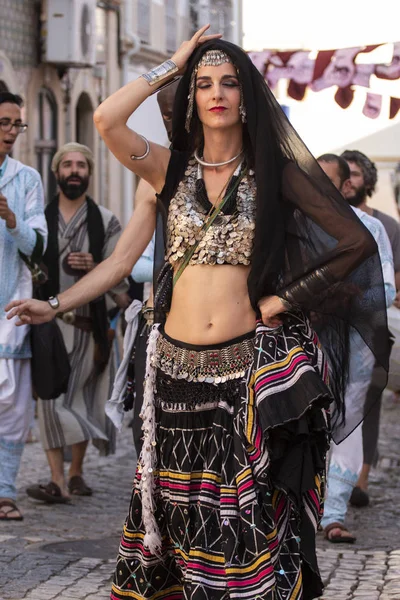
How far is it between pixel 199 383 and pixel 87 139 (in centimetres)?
2038

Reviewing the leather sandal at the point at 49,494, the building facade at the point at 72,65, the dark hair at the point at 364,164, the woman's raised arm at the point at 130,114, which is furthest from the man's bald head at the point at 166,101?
the building facade at the point at 72,65

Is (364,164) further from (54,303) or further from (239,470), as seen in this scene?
(239,470)

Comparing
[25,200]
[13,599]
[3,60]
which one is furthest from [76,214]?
[3,60]

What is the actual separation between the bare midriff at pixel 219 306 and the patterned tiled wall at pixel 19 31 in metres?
15.2

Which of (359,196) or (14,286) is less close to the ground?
(359,196)

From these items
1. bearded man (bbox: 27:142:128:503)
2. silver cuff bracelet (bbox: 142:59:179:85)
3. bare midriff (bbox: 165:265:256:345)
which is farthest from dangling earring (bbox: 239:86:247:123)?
bearded man (bbox: 27:142:128:503)

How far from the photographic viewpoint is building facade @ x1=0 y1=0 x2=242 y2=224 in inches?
827

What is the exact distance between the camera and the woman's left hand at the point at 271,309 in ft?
16.7

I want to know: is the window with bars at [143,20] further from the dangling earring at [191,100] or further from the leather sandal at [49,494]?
the dangling earring at [191,100]

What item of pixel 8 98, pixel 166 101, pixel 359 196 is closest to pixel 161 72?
pixel 166 101

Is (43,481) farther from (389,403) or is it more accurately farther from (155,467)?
(389,403)

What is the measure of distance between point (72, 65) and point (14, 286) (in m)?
14.2

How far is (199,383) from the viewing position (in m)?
5.15

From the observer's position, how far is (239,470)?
5008 millimetres
